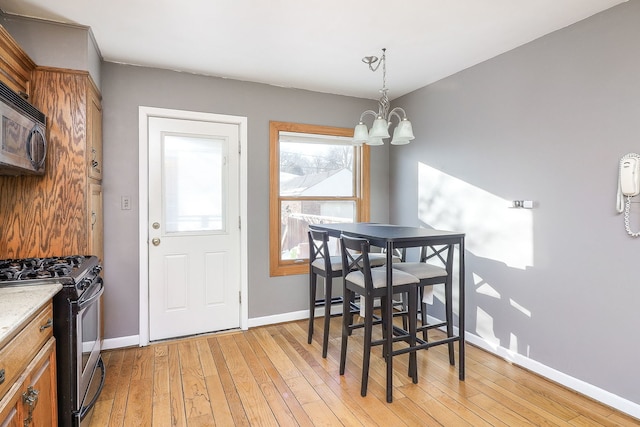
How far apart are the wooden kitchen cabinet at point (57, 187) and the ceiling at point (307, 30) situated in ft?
1.47

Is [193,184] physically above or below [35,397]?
above

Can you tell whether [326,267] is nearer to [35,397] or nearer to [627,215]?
[35,397]

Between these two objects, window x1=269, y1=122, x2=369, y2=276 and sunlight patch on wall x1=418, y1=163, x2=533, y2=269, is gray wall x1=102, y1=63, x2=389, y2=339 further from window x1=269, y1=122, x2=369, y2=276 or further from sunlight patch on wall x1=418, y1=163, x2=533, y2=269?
sunlight patch on wall x1=418, y1=163, x2=533, y2=269

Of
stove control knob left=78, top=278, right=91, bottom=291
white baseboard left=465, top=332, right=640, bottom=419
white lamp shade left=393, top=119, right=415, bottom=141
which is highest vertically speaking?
white lamp shade left=393, top=119, right=415, bottom=141

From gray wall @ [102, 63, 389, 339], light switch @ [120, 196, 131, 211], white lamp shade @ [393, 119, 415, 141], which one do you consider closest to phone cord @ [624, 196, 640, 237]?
white lamp shade @ [393, 119, 415, 141]

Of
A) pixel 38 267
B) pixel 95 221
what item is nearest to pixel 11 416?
pixel 38 267

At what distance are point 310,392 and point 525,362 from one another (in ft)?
5.43

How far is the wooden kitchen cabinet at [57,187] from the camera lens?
7.32 ft

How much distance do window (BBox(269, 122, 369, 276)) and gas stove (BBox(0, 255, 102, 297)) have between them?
1.71 meters

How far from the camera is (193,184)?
323 centimetres

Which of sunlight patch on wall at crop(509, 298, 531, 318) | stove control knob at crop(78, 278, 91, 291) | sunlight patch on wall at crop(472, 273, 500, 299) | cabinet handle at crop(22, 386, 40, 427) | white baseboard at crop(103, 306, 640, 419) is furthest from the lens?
sunlight patch on wall at crop(472, 273, 500, 299)

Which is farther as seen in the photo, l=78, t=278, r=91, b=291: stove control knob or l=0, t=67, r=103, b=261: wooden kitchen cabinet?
l=0, t=67, r=103, b=261: wooden kitchen cabinet

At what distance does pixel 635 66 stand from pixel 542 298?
1573 millimetres

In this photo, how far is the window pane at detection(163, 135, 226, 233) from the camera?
10.3 feet
